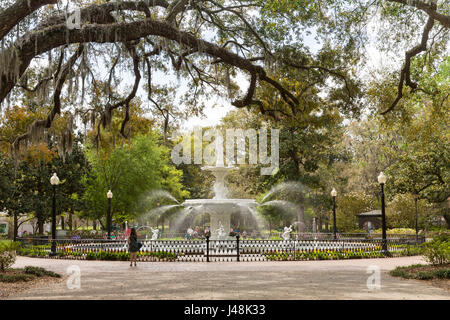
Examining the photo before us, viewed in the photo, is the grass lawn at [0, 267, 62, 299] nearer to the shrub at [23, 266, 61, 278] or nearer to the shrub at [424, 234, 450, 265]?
the shrub at [23, 266, 61, 278]

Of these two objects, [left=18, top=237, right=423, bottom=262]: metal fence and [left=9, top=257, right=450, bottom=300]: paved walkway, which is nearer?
[left=9, top=257, right=450, bottom=300]: paved walkway

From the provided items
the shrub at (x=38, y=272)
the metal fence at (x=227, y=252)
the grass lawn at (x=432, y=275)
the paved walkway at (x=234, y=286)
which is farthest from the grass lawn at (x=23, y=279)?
the grass lawn at (x=432, y=275)

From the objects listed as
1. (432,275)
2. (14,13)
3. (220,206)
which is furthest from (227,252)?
(14,13)

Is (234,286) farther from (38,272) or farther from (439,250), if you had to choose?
(439,250)

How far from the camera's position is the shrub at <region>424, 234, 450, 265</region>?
39.5ft

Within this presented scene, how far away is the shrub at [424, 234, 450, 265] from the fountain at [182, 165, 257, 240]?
909 cm

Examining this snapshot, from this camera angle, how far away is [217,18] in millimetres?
15219

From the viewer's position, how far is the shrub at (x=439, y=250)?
39.5 ft

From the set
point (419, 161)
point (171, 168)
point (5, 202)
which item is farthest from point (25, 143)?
point (171, 168)

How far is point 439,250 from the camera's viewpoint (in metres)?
12.1

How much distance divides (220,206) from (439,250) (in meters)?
10.7

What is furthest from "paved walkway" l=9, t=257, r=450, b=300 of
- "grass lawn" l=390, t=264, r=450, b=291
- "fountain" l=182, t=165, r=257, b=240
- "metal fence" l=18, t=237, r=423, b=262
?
"fountain" l=182, t=165, r=257, b=240

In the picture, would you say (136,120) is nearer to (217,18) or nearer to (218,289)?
(217,18)

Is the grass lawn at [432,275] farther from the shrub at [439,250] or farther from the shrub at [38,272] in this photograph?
the shrub at [38,272]
